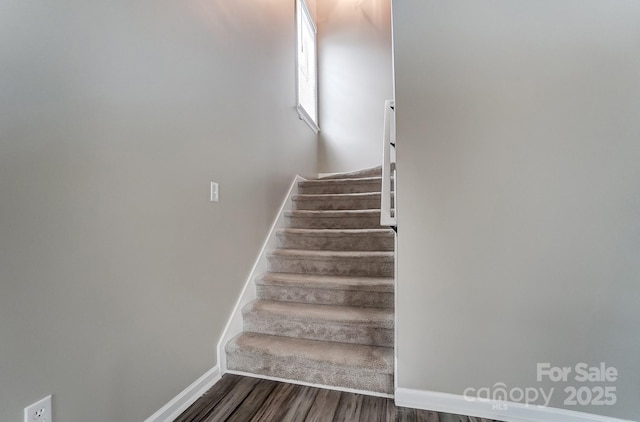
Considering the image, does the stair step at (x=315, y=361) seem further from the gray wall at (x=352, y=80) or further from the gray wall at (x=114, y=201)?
the gray wall at (x=352, y=80)

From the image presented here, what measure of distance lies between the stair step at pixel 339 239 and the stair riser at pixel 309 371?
3.35 feet

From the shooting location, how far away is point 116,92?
114cm

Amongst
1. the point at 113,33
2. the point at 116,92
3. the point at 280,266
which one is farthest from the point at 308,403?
the point at 113,33

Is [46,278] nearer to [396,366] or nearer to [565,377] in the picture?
[396,366]

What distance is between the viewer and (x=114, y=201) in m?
1.13

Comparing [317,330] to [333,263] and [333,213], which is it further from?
[333,213]

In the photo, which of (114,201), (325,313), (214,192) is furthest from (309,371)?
(114,201)

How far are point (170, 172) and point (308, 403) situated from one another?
→ 4.55 ft

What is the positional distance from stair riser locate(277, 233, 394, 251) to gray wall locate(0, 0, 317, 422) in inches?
27.3

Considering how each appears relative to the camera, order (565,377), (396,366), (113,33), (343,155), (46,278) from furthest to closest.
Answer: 1. (343,155)
2. (396,366)
3. (565,377)
4. (113,33)
5. (46,278)

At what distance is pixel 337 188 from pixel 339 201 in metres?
0.30

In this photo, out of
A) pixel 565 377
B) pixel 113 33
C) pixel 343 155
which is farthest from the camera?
pixel 343 155

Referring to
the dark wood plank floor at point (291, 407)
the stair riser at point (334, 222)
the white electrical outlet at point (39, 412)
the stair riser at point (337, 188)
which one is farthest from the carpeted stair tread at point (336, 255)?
the white electrical outlet at point (39, 412)

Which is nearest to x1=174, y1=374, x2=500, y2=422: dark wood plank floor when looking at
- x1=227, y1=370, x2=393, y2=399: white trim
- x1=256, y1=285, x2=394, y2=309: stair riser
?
x1=227, y1=370, x2=393, y2=399: white trim
